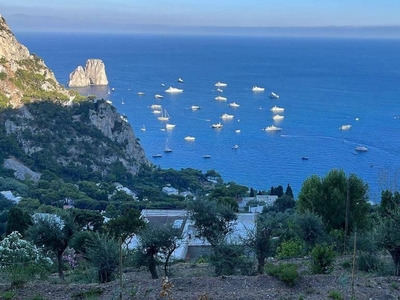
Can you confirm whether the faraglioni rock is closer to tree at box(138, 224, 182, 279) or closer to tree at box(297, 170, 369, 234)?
tree at box(297, 170, 369, 234)

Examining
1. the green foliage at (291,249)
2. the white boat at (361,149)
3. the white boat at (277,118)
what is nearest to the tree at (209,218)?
the green foliage at (291,249)

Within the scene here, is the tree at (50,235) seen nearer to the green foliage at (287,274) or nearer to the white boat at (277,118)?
the green foliage at (287,274)

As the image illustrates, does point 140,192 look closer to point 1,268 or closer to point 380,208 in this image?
point 380,208

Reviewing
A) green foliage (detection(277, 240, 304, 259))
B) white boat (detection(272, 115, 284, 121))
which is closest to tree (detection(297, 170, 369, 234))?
green foliage (detection(277, 240, 304, 259))

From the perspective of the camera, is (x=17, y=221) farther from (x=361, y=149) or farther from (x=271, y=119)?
(x=271, y=119)

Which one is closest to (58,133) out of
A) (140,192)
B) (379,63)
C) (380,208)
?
(140,192)
